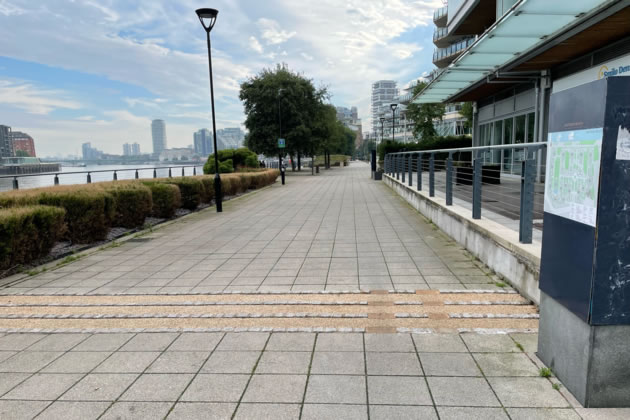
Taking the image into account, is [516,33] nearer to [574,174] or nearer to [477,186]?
[477,186]

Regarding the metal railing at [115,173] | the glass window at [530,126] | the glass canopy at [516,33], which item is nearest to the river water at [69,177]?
the metal railing at [115,173]

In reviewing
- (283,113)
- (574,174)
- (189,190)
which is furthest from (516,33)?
(283,113)

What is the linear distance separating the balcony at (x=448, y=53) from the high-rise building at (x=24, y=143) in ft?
160

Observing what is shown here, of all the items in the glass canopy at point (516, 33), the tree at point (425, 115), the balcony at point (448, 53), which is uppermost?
the balcony at point (448, 53)

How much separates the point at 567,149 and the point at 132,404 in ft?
11.0

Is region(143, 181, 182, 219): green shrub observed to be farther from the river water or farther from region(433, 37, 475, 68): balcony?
region(433, 37, 475, 68): balcony

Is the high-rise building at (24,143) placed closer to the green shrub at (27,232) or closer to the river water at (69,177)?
the river water at (69,177)

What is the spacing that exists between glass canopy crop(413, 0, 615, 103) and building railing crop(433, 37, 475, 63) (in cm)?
3912

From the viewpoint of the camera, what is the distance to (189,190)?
42.8 ft

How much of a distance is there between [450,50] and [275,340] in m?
61.6

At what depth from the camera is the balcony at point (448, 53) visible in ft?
177

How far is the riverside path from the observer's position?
2719 millimetres

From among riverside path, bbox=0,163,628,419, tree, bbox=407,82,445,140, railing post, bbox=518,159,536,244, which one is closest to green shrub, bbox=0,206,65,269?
riverside path, bbox=0,163,628,419

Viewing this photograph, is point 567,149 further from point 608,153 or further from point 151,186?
point 151,186
